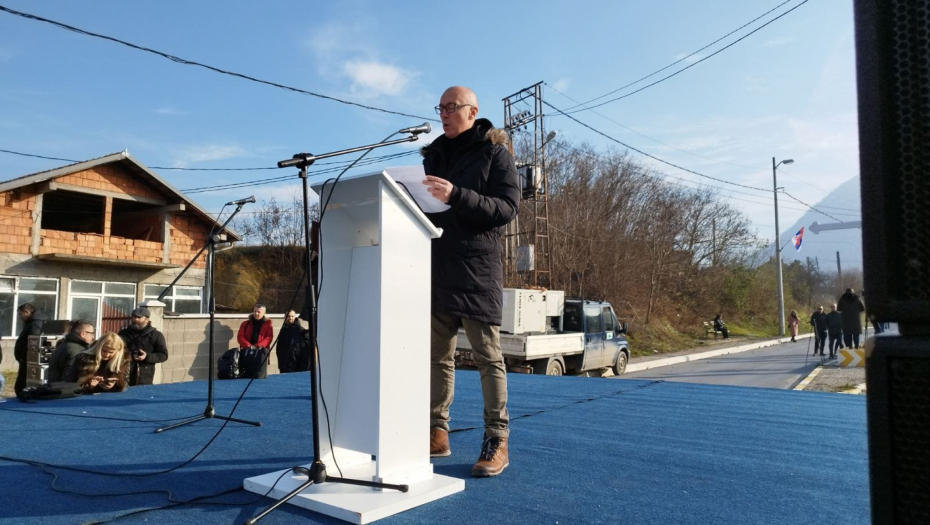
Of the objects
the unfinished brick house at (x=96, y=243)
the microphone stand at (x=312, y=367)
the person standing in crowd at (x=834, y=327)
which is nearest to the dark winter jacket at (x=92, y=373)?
the microphone stand at (x=312, y=367)

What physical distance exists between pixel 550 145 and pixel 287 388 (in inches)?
964

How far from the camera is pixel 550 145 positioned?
28.3m

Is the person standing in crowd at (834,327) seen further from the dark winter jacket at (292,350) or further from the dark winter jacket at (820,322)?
the dark winter jacket at (292,350)

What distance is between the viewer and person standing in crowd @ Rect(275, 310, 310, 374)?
8.93 meters

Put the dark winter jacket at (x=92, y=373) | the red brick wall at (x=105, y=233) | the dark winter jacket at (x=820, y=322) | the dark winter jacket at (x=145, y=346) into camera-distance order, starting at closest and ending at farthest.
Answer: the dark winter jacket at (x=92, y=373)
the dark winter jacket at (x=145, y=346)
the red brick wall at (x=105, y=233)
the dark winter jacket at (x=820, y=322)

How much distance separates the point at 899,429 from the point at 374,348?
167 centimetres

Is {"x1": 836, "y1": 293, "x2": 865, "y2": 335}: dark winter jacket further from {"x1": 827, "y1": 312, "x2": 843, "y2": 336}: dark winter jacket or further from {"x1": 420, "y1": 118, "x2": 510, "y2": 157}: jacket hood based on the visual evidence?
{"x1": 827, "y1": 312, "x2": 843, "y2": 336}: dark winter jacket

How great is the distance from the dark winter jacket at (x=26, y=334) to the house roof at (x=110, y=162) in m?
8.14

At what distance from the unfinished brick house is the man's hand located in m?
19.7

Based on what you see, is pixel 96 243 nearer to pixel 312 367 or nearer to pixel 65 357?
pixel 65 357

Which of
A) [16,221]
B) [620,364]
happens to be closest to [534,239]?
[620,364]

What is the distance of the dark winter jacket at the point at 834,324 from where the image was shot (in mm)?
16842

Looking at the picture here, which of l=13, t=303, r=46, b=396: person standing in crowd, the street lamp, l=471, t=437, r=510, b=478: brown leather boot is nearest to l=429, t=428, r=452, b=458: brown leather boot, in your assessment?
l=471, t=437, r=510, b=478: brown leather boot

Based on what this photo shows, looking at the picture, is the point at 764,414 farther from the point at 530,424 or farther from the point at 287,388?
the point at 287,388
